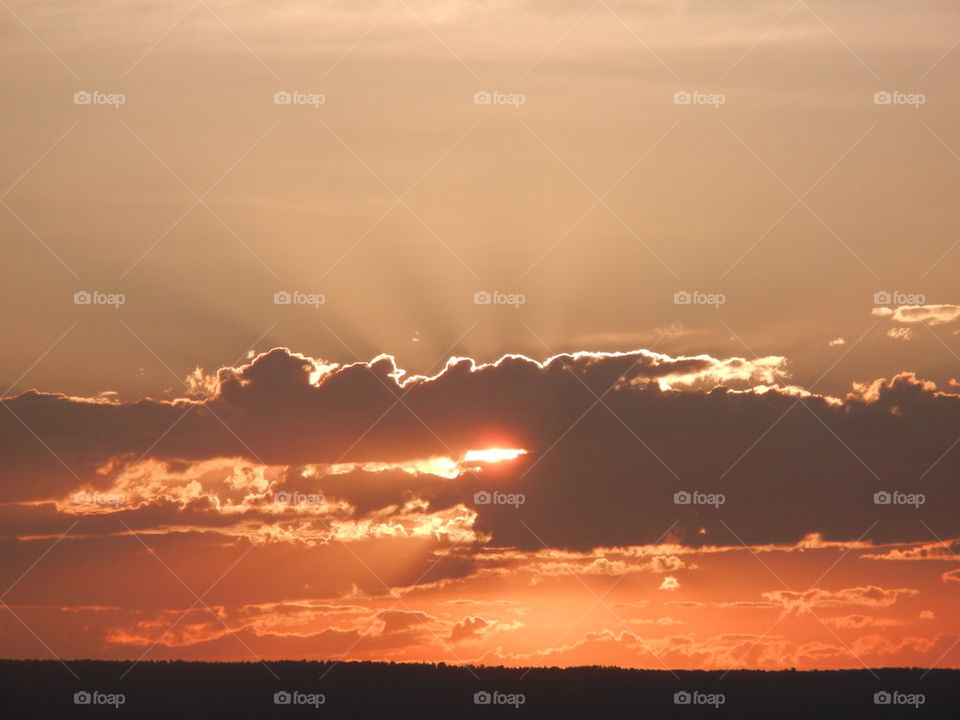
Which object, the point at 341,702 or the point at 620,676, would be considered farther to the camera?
the point at 620,676

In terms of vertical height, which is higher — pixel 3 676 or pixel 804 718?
pixel 3 676

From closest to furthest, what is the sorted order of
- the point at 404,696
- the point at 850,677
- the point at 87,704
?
the point at 87,704, the point at 404,696, the point at 850,677

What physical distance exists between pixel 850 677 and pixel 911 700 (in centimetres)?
813

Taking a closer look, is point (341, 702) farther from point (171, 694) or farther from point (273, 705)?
point (171, 694)

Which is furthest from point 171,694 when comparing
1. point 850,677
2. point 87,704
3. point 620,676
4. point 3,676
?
point 850,677

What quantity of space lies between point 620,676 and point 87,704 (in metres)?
35.2

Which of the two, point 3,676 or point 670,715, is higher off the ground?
point 3,676

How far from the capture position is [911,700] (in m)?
94.4

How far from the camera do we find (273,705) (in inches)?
3423

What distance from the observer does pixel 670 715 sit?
291ft

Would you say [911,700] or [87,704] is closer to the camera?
[87,704]

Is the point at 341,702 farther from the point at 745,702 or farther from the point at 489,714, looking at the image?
the point at 745,702

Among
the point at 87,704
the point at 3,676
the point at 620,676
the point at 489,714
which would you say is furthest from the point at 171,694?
the point at 620,676

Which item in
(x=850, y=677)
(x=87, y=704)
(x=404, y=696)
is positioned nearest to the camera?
(x=87, y=704)
